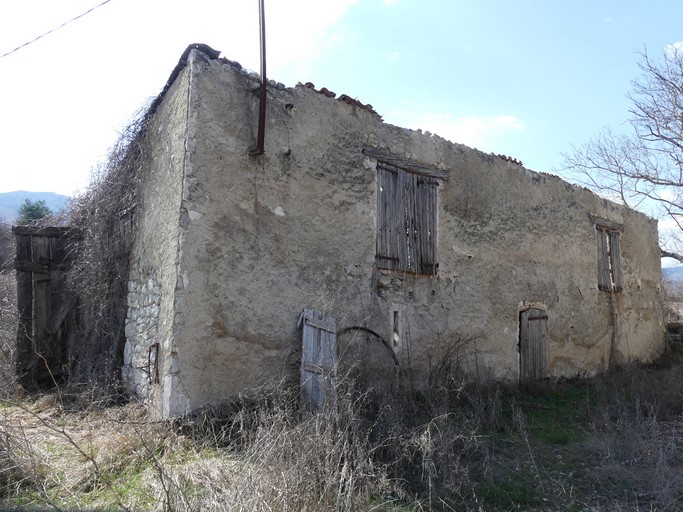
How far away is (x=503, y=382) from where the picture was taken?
816cm

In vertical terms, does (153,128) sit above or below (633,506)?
above

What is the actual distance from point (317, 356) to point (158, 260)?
207cm

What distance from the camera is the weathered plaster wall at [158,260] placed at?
529 cm

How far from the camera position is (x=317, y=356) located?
5812mm

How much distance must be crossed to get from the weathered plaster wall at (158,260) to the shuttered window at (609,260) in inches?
338

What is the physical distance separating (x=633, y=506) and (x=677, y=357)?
9.80m

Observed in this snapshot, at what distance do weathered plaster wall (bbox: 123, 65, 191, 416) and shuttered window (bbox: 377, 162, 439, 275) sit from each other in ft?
8.70

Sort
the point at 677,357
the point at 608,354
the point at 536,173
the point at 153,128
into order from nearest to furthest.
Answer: the point at 153,128
the point at 536,173
the point at 608,354
the point at 677,357

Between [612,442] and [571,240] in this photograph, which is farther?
[571,240]

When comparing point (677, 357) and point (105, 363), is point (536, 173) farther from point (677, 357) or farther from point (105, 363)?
point (105, 363)

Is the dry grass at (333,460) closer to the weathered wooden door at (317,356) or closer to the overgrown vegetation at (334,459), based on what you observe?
the overgrown vegetation at (334,459)

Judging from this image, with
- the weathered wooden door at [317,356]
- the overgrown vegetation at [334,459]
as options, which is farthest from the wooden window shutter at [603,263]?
the weathered wooden door at [317,356]

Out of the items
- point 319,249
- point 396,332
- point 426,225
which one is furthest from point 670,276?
point 319,249

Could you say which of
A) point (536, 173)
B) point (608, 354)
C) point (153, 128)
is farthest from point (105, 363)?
point (608, 354)
